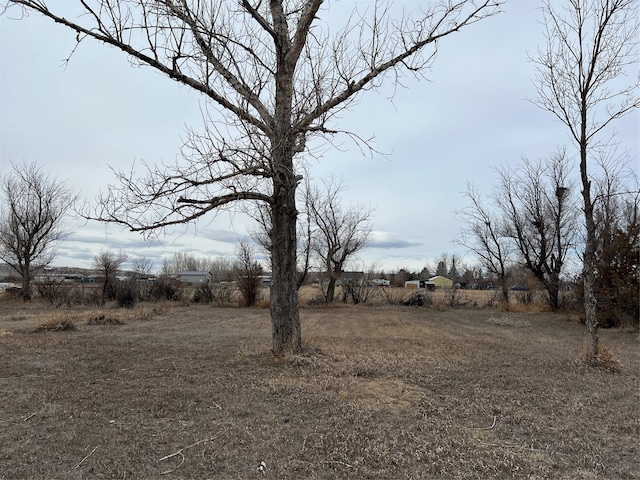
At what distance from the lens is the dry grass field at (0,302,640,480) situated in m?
3.12

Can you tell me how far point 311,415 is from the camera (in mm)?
4254

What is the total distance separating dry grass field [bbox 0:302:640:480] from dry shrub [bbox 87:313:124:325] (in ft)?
16.5

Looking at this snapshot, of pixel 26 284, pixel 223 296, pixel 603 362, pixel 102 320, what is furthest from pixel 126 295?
pixel 603 362

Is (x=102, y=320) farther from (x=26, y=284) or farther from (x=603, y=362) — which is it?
(x=26, y=284)

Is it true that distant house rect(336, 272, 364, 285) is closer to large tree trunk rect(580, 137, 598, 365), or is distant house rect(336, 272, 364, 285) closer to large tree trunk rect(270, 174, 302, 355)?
large tree trunk rect(580, 137, 598, 365)

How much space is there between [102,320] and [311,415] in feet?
36.5

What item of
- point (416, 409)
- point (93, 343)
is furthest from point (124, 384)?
point (93, 343)

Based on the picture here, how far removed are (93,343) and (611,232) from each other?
17.2 m

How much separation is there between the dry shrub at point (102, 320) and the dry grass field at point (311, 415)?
5020 millimetres

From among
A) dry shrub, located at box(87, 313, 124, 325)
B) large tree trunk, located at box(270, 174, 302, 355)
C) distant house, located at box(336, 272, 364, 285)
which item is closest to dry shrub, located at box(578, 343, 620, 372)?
A: large tree trunk, located at box(270, 174, 302, 355)

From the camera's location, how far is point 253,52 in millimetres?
6840

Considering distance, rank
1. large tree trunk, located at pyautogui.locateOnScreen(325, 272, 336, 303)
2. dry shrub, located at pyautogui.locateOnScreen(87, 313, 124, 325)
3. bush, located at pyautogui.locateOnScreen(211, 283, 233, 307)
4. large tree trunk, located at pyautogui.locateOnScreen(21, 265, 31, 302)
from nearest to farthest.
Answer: dry shrub, located at pyautogui.locateOnScreen(87, 313, 124, 325), large tree trunk, located at pyautogui.locateOnScreen(21, 265, 31, 302), bush, located at pyautogui.locateOnScreen(211, 283, 233, 307), large tree trunk, located at pyautogui.locateOnScreen(325, 272, 336, 303)

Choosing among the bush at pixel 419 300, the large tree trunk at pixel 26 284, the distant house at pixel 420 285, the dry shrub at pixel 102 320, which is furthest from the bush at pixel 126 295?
the distant house at pixel 420 285

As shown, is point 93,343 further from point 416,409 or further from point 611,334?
point 611,334
